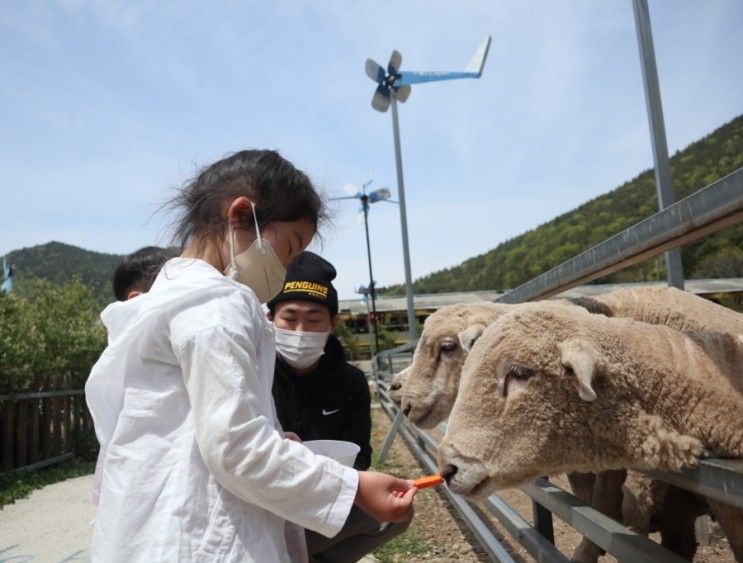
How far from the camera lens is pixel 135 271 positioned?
351cm

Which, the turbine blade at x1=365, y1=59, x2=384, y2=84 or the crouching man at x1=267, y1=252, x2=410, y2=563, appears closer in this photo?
the crouching man at x1=267, y1=252, x2=410, y2=563

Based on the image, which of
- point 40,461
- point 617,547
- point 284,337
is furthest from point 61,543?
point 617,547

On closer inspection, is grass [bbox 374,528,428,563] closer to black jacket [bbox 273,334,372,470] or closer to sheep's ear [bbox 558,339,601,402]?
black jacket [bbox 273,334,372,470]

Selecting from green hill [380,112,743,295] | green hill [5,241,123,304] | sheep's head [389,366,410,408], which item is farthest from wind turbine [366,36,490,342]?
green hill [5,241,123,304]

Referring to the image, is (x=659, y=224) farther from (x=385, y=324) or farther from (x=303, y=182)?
(x=385, y=324)

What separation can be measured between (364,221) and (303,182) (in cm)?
2405

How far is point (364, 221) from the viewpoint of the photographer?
25.7 metres

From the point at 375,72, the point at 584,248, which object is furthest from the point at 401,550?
the point at 584,248

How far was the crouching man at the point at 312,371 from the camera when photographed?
2795 mm

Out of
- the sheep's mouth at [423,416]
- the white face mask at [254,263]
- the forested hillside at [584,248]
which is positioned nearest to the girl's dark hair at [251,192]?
the white face mask at [254,263]

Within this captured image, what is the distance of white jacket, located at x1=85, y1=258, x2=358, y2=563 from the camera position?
4.18 feet

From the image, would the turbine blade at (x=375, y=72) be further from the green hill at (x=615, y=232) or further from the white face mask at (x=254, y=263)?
the green hill at (x=615, y=232)

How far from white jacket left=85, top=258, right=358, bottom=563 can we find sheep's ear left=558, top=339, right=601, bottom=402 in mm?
657

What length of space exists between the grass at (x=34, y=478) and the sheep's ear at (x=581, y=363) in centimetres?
733
